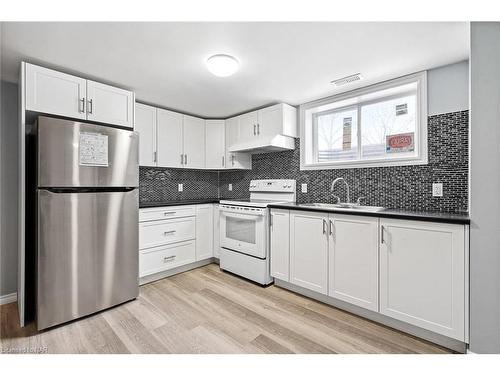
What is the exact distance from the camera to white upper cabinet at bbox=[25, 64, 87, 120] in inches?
75.4

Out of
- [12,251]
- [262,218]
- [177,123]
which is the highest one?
[177,123]

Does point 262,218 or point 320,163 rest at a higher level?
point 320,163

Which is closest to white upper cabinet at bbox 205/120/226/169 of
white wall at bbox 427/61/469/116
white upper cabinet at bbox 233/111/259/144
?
white upper cabinet at bbox 233/111/259/144

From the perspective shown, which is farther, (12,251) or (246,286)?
(246,286)

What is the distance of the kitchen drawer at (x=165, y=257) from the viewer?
2.76m

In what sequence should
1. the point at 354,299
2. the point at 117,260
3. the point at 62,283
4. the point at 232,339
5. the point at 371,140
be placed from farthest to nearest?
1. the point at 371,140
2. the point at 117,260
3. the point at 354,299
4. the point at 62,283
5. the point at 232,339

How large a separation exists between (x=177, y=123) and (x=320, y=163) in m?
2.01

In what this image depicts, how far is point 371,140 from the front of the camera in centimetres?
268

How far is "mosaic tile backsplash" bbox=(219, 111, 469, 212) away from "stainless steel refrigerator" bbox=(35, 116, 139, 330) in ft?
6.88

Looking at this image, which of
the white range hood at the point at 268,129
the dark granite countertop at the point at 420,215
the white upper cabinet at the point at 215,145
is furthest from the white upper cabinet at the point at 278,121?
A: the dark granite countertop at the point at 420,215

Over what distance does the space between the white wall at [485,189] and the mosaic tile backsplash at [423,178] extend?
0.61m
